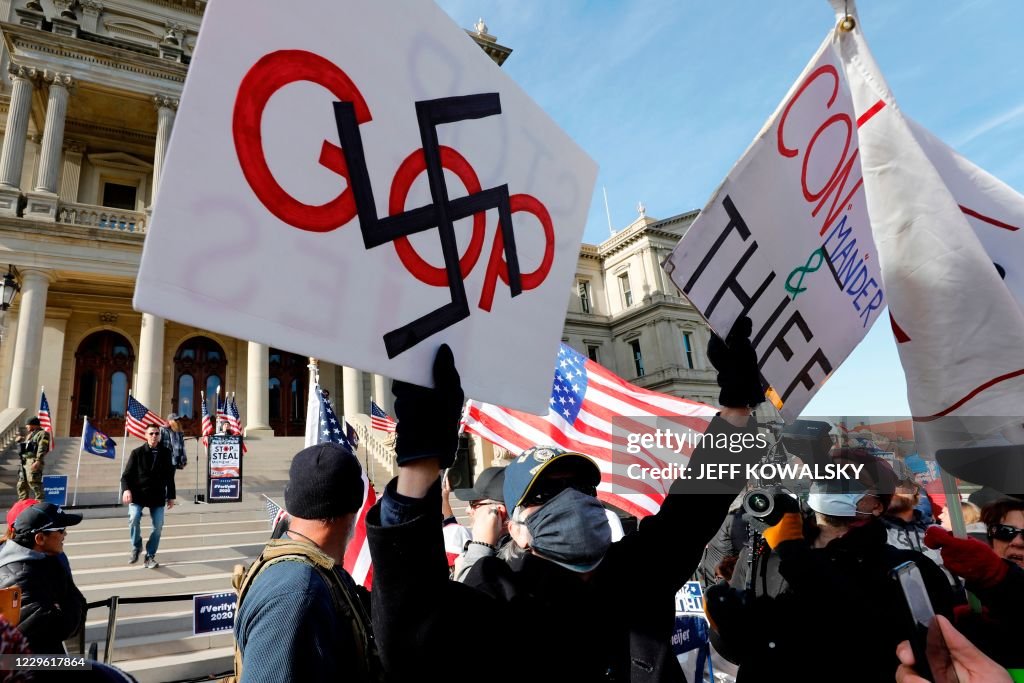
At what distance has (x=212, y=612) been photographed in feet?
15.7

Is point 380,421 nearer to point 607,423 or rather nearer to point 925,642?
point 607,423

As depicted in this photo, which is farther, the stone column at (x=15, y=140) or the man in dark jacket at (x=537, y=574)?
the stone column at (x=15, y=140)

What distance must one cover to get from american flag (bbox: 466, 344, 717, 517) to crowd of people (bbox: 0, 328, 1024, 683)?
7.37ft

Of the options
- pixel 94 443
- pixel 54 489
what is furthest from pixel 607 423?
pixel 94 443

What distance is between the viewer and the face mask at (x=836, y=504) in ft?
9.08

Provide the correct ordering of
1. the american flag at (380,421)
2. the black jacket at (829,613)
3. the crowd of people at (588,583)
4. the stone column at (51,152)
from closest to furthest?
the crowd of people at (588,583) → the black jacket at (829,613) → the american flag at (380,421) → the stone column at (51,152)

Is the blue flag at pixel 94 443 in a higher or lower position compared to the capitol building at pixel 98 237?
lower

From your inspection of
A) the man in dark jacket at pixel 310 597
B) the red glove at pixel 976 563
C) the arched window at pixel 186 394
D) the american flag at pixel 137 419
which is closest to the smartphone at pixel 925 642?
the red glove at pixel 976 563

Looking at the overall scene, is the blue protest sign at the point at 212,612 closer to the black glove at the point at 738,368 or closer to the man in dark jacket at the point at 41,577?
the man in dark jacket at the point at 41,577

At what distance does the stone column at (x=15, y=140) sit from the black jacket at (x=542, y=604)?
69.8 ft

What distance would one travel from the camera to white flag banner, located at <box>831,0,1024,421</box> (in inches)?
79.0

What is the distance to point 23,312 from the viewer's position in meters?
16.7

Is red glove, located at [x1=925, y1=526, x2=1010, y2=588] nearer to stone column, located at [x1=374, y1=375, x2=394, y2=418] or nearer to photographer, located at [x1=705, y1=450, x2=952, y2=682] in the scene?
photographer, located at [x1=705, y1=450, x2=952, y2=682]

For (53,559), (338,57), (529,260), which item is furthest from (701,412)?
(53,559)
